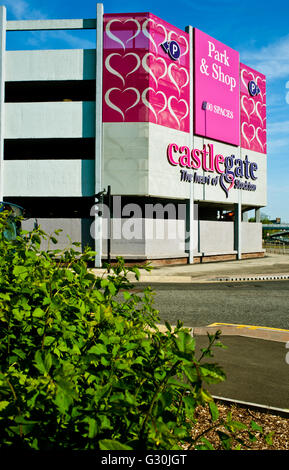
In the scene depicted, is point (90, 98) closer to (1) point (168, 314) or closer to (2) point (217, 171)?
(2) point (217, 171)

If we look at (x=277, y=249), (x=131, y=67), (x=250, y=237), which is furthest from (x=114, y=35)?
(x=277, y=249)

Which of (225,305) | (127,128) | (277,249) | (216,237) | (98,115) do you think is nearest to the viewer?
(225,305)

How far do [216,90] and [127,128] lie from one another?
9.08 m

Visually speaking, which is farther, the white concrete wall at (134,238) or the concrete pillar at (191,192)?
the concrete pillar at (191,192)

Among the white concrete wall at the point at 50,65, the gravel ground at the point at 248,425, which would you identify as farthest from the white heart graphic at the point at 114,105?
the gravel ground at the point at 248,425

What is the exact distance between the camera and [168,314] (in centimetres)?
989

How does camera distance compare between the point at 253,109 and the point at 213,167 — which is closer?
the point at 213,167

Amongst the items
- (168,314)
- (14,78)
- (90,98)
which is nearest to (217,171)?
(90,98)

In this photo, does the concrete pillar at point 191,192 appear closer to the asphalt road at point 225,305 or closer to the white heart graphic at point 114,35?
the white heart graphic at point 114,35

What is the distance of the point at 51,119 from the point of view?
25.1 meters

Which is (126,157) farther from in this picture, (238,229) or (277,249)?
(277,249)

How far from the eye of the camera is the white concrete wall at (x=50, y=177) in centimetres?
2505

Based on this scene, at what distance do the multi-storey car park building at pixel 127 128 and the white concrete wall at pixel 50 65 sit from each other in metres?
0.07

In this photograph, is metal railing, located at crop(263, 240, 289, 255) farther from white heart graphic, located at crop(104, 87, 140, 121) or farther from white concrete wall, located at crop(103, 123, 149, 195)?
white heart graphic, located at crop(104, 87, 140, 121)
